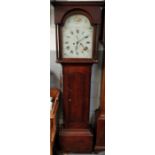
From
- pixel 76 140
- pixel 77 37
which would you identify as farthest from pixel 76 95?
pixel 77 37

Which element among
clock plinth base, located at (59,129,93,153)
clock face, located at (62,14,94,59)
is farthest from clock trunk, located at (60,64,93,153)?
clock face, located at (62,14,94,59)

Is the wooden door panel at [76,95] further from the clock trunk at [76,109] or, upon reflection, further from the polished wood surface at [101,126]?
the polished wood surface at [101,126]

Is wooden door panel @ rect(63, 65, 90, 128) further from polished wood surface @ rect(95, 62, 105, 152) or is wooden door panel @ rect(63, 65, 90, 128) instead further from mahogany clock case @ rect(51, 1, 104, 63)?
mahogany clock case @ rect(51, 1, 104, 63)

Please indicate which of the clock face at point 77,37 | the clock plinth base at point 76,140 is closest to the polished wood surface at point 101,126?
the clock plinth base at point 76,140

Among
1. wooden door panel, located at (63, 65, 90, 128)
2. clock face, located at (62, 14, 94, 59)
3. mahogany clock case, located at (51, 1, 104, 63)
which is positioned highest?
mahogany clock case, located at (51, 1, 104, 63)

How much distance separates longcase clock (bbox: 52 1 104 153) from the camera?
188cm

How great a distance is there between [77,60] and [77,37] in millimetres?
217

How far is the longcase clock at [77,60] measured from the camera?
6.16 feet

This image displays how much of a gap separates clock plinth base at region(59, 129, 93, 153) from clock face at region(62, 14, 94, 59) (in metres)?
0.79
